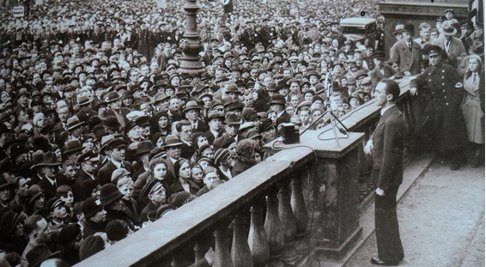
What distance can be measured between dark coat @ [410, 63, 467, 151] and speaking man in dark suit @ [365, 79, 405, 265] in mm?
1692

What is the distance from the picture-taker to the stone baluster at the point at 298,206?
475 cm

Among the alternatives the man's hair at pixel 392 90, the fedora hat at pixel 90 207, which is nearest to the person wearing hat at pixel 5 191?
the fedora hat at pixel 90 207

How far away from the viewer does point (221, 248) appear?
390cm

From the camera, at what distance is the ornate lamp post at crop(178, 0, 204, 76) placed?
10227mm

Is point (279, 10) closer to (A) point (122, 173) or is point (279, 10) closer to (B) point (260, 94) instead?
(B) point (260, 94)

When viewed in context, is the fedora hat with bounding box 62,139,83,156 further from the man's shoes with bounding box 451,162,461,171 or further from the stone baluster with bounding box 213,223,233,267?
the man's shoes with bounding box 451,162,461,171

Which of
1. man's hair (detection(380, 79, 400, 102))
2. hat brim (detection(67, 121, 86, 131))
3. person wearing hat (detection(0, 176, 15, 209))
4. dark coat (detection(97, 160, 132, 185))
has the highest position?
man's hair (detection(380, 79, 400, 102))

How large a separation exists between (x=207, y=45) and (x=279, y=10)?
236cm

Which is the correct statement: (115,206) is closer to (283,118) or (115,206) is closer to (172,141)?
(172,141)

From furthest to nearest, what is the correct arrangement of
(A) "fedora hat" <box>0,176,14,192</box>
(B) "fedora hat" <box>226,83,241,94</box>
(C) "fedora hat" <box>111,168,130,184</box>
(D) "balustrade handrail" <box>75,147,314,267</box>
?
(B) "fedora hat" <box>226,83,241,94</box>
(C) "fedora hat" <box>111,168,130,184</box>
(A) "fedora hat" <box>0,176,14,192</box>
(D) "balustrade handrail" <box>75,147,314,267</box>

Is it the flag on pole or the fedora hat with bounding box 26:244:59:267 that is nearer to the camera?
the fedora hat with bounding box 26:244:59:267

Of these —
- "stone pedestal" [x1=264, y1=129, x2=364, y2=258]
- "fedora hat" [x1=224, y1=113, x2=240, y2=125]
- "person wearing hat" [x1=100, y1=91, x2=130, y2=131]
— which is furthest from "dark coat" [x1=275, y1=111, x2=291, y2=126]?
"stone pedestal" [x1=264, y1=129, x2=364, y2=258]

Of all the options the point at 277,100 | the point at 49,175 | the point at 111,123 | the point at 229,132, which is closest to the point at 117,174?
the point at 49,175

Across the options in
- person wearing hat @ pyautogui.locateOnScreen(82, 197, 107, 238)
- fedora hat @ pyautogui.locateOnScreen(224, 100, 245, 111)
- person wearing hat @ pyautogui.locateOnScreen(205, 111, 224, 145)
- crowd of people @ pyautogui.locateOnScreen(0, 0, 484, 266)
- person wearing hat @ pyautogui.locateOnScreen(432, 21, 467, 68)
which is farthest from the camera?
fedora hat @ pyautogui.locateOnScreen(224, 100, 245, 111)
